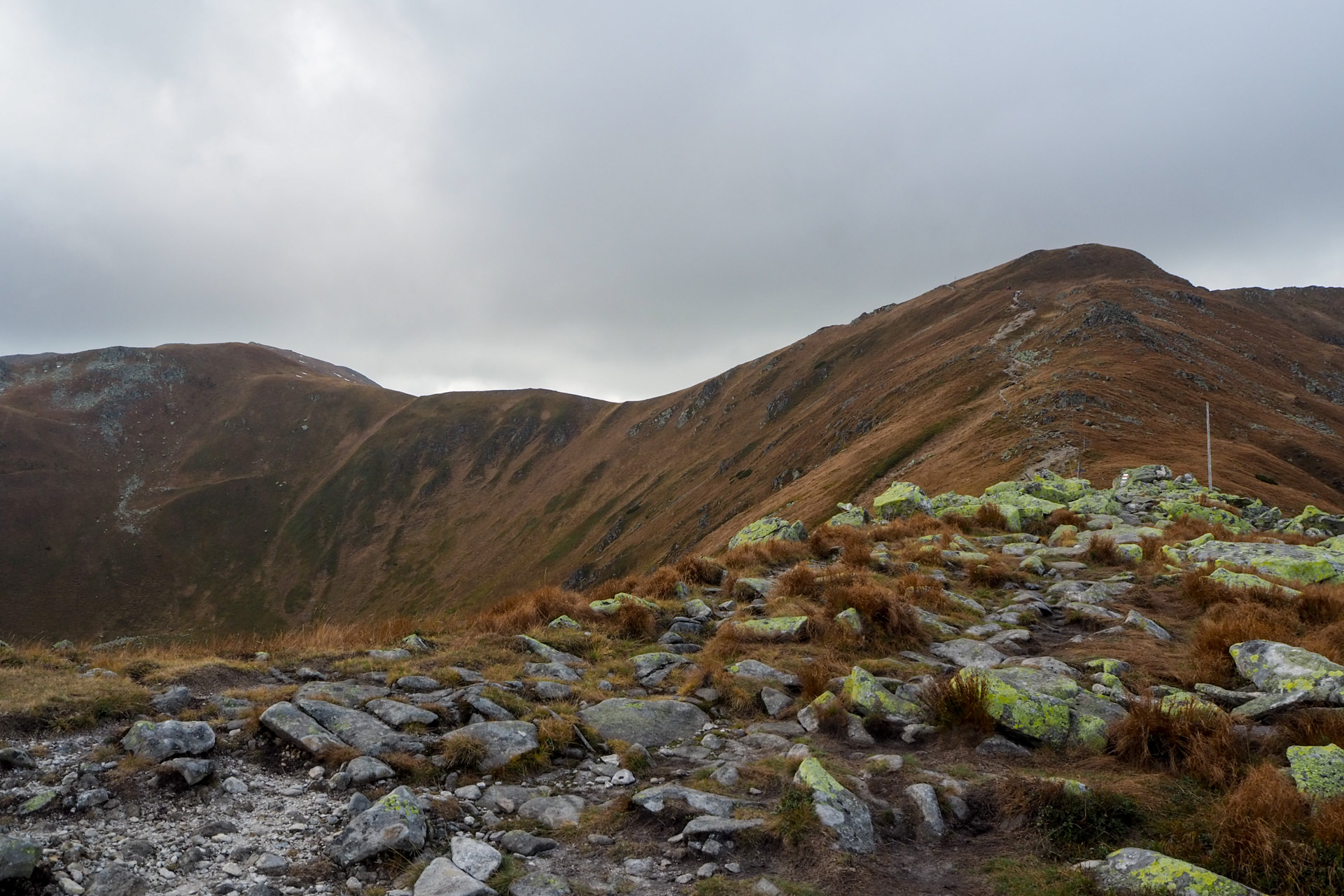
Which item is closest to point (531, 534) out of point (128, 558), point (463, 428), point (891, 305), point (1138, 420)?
point (463, 428)

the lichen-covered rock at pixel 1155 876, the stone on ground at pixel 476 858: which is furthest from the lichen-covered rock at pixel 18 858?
the lichen-covered rock at pixel 1155 876

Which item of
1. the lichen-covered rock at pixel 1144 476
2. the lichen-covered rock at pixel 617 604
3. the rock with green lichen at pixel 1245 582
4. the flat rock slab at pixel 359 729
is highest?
the lichen-covered rock at pixel 1144 476

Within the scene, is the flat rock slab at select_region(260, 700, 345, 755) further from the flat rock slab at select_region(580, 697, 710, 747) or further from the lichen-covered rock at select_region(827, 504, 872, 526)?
the lichen-covered rock at select_region(827, 504, 872, 526)

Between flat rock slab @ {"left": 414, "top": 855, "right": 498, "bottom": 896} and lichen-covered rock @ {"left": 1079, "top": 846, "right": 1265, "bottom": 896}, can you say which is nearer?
lichen-covered rock @ {"left": 1079, "top": 846, "right": 1265, "bottom": 896}

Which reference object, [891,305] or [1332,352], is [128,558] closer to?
[891,305]

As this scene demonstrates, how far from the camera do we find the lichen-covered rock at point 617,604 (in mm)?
11406

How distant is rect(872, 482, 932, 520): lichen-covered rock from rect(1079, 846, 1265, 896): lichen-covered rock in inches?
720

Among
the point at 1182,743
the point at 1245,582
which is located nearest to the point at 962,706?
the point at 1182,743

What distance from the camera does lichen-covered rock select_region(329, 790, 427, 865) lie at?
479 cm

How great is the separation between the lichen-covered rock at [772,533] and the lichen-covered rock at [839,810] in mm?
10683

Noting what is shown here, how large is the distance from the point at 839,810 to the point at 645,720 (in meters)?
2.71

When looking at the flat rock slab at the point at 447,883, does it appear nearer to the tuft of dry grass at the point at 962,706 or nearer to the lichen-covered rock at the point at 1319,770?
the tuft of dry grass at the point at 962,706

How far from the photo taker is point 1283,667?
7.05 meters

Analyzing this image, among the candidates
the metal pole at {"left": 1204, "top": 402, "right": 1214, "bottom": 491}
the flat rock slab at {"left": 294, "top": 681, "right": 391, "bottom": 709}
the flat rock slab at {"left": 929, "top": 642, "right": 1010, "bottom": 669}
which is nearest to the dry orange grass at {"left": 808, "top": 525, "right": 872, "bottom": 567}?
the flat rock slab at {"left": 929, "top": 642, "right": 1010, "bottom": 669}
